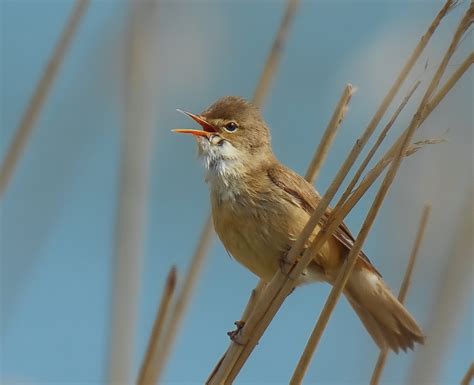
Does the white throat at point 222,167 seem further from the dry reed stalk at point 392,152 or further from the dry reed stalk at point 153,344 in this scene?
the dry reed stalk at point 153,344

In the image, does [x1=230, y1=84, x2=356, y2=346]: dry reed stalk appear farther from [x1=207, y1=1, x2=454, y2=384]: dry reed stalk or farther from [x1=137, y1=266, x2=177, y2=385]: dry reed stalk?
[x1=137, y1=266, x2=177, y2=385]: dry reed stalk

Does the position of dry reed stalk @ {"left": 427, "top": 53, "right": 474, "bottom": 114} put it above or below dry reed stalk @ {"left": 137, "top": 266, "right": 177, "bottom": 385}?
above

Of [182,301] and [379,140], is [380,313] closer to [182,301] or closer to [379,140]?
[182,301]

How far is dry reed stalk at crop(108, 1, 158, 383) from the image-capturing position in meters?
2.72

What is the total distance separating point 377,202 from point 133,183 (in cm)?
133

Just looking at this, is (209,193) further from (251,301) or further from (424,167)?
(424,167)

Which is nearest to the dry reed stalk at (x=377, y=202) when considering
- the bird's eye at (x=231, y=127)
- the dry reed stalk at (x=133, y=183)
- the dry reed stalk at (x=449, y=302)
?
the dry reed stalk at (x=449, y=302)

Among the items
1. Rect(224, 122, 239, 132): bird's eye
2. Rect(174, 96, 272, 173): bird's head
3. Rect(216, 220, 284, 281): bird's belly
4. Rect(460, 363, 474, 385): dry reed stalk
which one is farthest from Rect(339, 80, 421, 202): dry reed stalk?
Rect(224, 122, 239, 132): bird's eye

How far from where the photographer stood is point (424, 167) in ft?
11.0

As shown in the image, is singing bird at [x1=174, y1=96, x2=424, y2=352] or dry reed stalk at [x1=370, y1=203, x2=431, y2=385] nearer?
dry reed stalk at [x1=370, y1=203, x2=431, y2=385]

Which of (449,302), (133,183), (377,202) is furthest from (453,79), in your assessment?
(133,183)

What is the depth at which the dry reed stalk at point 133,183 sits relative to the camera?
272 centimetres

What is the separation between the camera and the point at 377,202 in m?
1.98

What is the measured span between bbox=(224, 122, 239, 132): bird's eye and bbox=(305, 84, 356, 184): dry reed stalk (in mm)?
859
